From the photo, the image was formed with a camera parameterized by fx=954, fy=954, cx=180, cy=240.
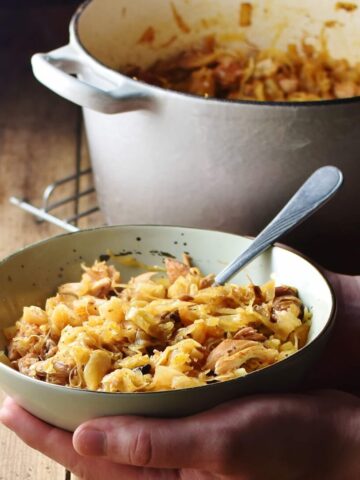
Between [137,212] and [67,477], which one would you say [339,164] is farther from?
[67,477]

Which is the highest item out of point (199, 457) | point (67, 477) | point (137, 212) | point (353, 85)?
point (353, 85)

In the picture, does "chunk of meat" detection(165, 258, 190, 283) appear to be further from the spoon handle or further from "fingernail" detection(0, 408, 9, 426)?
"fingernail" detection(0, 408, 9, 426)

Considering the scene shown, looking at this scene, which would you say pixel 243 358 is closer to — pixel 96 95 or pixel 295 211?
pixel 295 211

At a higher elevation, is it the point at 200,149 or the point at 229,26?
the point at 229,26

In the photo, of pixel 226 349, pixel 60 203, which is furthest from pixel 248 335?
pixel 60 203

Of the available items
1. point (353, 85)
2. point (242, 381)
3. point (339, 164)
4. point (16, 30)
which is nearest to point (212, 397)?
point (242, 381)

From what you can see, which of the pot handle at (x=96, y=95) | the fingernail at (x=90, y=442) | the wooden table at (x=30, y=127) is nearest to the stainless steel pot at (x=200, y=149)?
the pot handle at (x=96, y=95)

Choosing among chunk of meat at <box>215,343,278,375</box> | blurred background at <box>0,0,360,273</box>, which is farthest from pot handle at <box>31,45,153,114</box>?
chunk of meat at <box>215,343,278,375</box>
